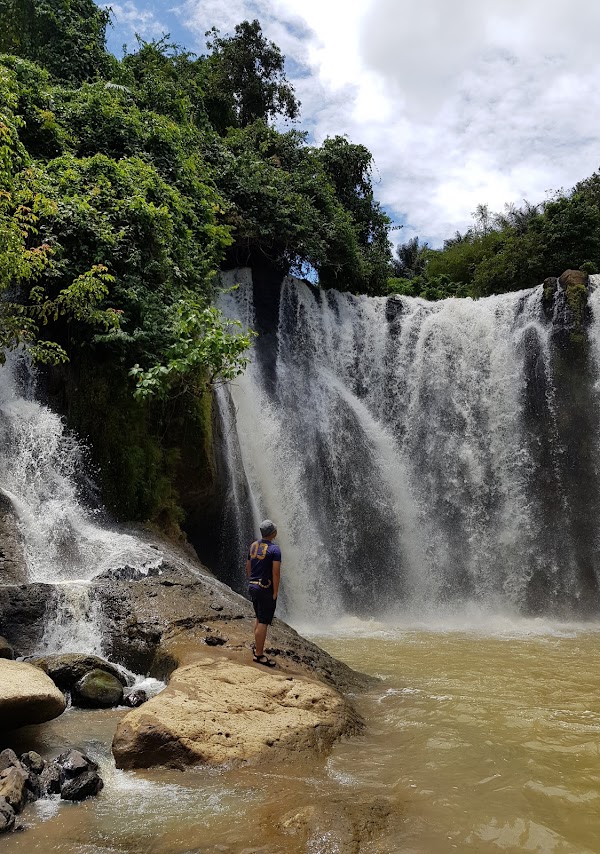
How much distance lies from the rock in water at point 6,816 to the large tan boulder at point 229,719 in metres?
0.89

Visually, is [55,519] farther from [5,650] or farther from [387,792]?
[387,792]

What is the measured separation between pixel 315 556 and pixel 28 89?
10.6 meters

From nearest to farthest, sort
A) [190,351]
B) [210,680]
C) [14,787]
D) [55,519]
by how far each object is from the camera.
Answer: [14,787]
[210,680]
[55,519]
[190,351]

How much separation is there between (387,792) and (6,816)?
2105mm

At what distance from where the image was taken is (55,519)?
8.00 m

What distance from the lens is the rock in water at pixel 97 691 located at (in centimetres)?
527

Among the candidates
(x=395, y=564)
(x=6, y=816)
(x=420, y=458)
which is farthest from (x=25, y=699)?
(x=420, y=458)

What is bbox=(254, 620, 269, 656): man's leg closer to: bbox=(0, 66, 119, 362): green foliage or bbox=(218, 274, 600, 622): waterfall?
bbox=(0, 66, 119, 362): green foliage

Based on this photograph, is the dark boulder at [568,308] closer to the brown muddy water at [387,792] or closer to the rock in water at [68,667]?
the brown muddy water at [387,792]

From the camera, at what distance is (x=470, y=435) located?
599 inches

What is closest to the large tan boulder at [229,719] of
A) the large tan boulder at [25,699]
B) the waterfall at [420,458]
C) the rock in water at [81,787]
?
the rock in water at [81,787]

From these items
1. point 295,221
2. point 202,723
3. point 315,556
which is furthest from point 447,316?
point 202,723

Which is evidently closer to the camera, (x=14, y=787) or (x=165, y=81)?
(x=14, y=787)

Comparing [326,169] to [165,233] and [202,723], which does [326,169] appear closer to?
[165,233]
